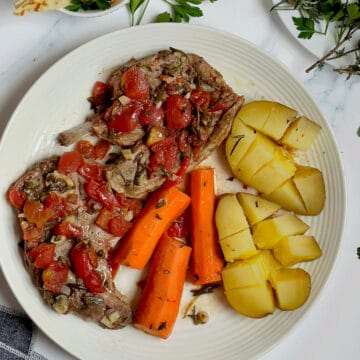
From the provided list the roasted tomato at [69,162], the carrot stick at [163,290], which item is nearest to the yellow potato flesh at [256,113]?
the carrot stick at [163,290]

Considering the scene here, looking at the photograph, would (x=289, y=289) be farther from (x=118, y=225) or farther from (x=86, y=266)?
(x=86, y=266)

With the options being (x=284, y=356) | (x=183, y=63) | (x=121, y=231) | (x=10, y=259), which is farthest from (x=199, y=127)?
(x=284, y=356)

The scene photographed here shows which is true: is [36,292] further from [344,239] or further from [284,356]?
[344,239]

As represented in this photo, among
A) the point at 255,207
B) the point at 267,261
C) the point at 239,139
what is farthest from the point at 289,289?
the point at 239,139

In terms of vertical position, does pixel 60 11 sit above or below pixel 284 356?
above

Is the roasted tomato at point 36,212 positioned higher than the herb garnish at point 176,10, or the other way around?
the herb garnish at point 176,10

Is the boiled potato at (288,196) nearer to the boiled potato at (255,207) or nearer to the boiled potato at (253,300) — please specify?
the boiled potato at (255,207)

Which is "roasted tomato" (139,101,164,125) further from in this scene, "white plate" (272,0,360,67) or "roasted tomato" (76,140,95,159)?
"white plate" (272,0,360,67)
